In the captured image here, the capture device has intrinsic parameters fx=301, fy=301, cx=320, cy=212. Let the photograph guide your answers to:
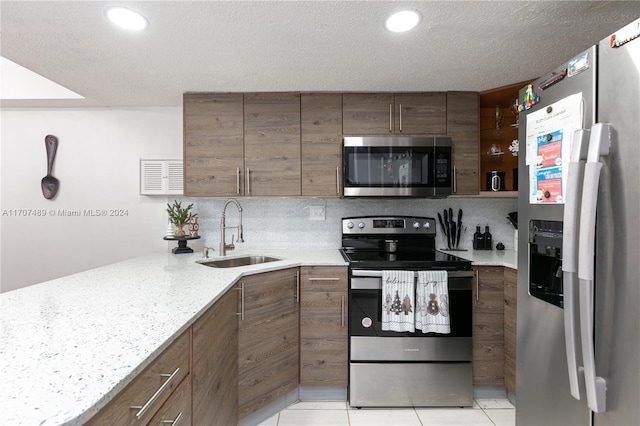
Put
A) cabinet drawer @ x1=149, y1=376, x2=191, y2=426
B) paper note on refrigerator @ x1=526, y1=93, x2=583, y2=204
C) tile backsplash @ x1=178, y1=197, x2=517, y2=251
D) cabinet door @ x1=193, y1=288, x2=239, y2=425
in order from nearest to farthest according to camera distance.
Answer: cabinet drawer @ x1=149, y1=376, x2=191, y2=426 → paper note on refrigerator @ x1=526, y1=93, x2=583, y2=204 → cabinet door @ x1=193, y1=288, x2=239, y2=425 → tile backsplash @ x1=178, y1=197, x2=517, y2=251

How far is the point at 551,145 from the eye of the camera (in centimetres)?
106

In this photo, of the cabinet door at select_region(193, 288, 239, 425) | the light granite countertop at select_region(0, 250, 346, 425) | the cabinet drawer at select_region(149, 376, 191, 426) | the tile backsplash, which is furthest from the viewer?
the tile backsplash

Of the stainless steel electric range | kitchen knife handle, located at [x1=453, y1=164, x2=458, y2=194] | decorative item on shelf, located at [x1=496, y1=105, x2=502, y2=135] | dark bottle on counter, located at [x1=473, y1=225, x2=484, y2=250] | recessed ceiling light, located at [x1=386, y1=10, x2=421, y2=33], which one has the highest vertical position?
recessed ceiling light, located at [x1=386, y1=10, x2=421, y2=33]

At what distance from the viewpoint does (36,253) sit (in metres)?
2.63

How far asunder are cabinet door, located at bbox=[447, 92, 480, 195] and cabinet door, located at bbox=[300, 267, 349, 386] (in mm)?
1158

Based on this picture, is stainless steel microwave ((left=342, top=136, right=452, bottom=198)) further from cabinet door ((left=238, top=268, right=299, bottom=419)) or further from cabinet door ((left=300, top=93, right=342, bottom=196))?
cabinet door ((left=238, top=268, right=299, bottom=419))

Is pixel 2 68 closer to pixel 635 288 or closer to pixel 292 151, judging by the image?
pixel 292 151

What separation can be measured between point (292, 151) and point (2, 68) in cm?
250

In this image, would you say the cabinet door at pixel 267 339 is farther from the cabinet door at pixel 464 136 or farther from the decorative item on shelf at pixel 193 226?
the cabinet door at pixel 464 136

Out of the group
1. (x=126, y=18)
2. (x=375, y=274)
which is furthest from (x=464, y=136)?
(x=126, y=18)

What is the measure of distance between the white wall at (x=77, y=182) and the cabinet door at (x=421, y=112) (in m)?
1.86

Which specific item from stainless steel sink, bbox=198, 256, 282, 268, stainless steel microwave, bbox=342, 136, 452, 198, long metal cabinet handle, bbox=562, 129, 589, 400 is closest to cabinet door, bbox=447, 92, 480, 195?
stainless steel microwave, bbox=342, 136, 452, 198

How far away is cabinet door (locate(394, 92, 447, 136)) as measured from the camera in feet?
7.35

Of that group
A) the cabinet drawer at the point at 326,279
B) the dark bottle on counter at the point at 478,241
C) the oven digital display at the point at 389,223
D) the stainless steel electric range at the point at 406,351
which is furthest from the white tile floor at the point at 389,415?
the oven digital display at the point at 389,223
